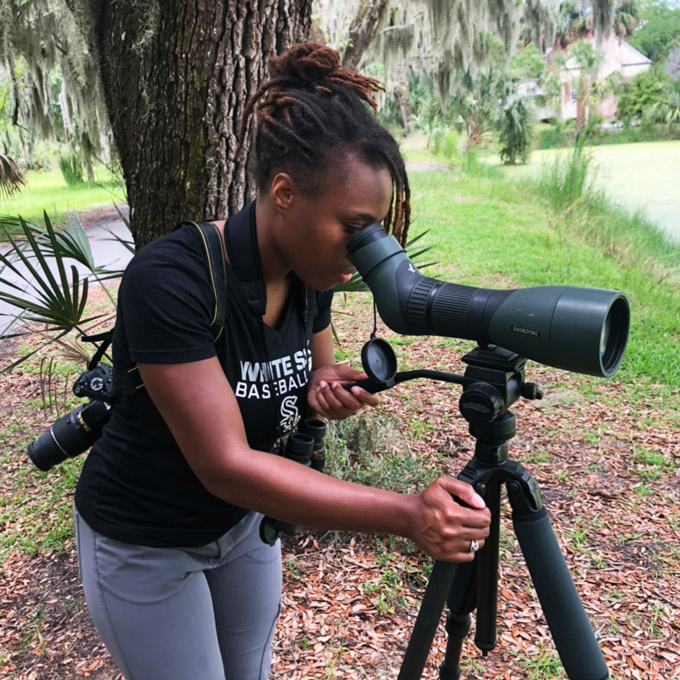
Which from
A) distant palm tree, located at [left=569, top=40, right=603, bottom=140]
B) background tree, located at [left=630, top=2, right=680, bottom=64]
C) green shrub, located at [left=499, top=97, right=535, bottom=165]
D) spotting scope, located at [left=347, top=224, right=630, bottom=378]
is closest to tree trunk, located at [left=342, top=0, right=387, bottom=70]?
spotting scope, located at [left=347, top=224, right=630, bottom=378]

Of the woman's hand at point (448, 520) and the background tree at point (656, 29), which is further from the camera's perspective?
the background tree at point (656, 29)

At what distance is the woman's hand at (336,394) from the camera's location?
125 cm

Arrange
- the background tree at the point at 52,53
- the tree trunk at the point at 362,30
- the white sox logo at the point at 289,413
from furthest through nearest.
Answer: the tree trunk at the point at 362,30, the background tree at the point at 52,53, the white sox logo at the point at 289,413

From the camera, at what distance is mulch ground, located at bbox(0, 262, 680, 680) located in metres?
2.07

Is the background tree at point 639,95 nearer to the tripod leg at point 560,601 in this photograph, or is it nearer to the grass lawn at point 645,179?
the grass lawn at point 645,179

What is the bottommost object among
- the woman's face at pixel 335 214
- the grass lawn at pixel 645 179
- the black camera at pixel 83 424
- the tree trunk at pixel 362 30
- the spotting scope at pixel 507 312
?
the grass lawn at pixel 645 179

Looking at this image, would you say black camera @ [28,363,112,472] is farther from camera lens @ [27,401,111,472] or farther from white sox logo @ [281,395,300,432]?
white sox logo @ [281,395,300,432]

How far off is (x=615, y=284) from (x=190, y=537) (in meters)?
5.61

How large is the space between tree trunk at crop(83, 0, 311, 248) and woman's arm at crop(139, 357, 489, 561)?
140cm

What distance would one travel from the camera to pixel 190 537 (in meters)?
1.22

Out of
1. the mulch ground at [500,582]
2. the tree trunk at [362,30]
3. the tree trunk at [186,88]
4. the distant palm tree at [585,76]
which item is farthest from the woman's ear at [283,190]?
the distant palm tree at [585,76]

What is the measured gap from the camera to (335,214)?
1103 millimetres

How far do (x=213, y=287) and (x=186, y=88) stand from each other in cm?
135

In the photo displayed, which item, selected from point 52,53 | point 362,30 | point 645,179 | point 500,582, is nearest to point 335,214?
point 500,582
